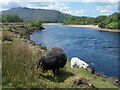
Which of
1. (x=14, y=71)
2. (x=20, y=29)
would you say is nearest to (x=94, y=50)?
(x=14, y=71)

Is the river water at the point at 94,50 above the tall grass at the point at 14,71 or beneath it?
beneath

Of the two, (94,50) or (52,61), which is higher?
(52,61)

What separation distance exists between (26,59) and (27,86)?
222 cm

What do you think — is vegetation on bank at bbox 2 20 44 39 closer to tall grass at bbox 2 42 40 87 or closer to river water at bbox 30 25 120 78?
river water at bbox 30 25 120 78

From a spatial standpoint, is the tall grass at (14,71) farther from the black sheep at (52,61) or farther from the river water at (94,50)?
the river water at (94,50)

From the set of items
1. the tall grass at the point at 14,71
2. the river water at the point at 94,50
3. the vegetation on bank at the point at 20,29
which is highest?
the vegetation on bank at the point at 20,29

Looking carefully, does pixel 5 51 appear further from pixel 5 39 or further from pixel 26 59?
pixel 5 39

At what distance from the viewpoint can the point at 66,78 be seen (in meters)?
10.6

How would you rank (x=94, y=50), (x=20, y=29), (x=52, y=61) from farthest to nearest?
(x=20, y=29)
(x=94, y=50)
(x=52, y=61)

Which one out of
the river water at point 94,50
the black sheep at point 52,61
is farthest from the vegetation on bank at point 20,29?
the black sheep at point 52,61

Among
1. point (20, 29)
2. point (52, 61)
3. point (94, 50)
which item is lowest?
point (94, 50)

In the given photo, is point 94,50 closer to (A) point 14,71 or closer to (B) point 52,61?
(B) point 52,61

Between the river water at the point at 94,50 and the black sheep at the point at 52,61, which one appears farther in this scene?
the river water at the point at 94,50

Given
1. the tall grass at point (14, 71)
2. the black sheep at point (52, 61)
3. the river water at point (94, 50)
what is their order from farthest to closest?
the river water at point (94, 50) → the black sheep at point (52, 61) → the tall grass at point (14, 71)
